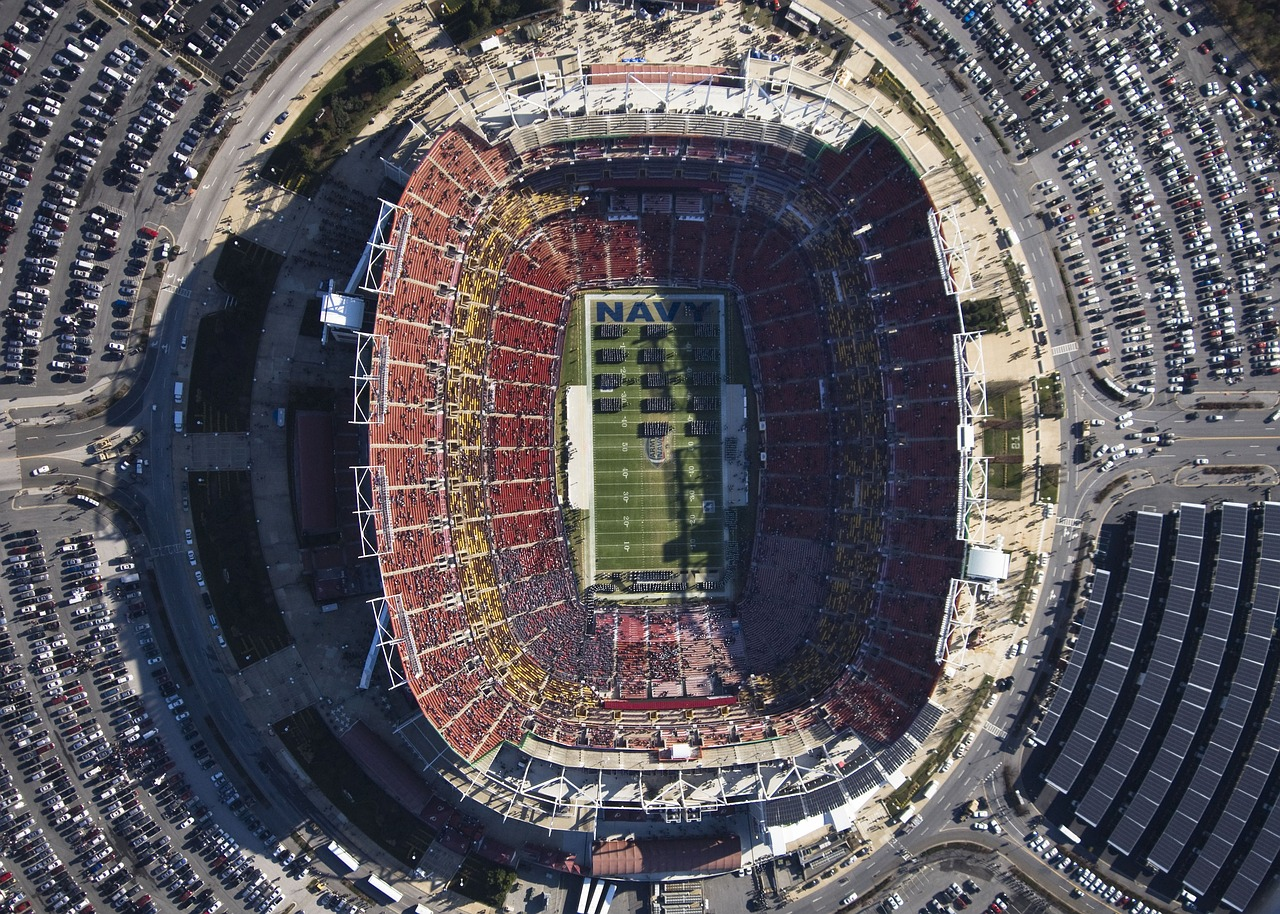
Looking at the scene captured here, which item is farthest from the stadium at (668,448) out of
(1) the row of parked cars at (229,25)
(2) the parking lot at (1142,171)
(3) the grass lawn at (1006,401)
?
(1) the row of parked cars at (229,25)

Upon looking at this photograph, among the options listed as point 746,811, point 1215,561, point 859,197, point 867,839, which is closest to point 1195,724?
point 1215,561

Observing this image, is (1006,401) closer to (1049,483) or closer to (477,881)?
(1049,483)

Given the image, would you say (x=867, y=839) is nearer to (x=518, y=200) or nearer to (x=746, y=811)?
(x=746, y=811)

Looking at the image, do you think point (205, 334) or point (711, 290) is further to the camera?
point (711, 290)

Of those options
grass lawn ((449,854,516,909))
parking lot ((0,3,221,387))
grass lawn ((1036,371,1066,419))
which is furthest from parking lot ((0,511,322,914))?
grass lawn ((1036,371,1066,419))

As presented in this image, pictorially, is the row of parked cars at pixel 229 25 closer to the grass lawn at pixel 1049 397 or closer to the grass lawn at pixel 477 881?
the grass lawn at pixel 1049 397
